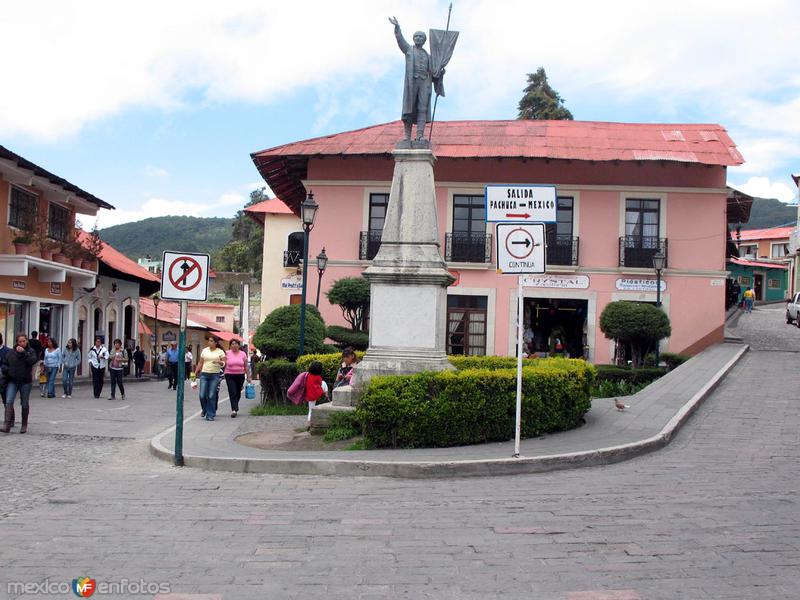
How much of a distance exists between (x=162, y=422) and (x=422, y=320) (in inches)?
246

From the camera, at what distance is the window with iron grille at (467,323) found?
93.4 ft

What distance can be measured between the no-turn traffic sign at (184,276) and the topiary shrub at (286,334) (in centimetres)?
871

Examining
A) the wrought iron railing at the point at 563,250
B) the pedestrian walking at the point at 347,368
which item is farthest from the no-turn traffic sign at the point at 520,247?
the wrought iron railing at the point at 563,250

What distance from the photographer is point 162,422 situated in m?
15.2

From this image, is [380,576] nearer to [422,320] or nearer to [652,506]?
[652,506]

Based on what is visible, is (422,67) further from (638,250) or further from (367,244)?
(638,250)

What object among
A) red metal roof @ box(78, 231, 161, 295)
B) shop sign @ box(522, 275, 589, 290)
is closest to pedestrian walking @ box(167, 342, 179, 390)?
red metal roof @ box(78, 231, 161, 295)

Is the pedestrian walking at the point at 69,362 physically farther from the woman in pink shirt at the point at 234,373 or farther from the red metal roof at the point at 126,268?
the red metal roof at the point at 126,268

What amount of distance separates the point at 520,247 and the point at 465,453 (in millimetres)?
2507

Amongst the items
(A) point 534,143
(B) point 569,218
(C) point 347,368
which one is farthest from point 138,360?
(C) point 347,368

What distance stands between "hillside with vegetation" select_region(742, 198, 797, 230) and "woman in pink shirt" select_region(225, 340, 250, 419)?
11638cm

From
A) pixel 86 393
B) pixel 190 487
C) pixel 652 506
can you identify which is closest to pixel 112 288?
pixel 86 393

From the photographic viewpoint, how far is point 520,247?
378 inches

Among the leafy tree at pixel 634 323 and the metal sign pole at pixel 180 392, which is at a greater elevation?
the leafy tree at pixel 634 323
